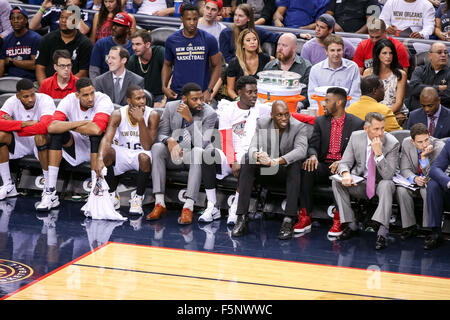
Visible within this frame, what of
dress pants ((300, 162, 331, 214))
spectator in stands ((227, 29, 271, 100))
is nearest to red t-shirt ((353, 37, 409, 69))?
spectator in stands ((227, 29, 271, 100))

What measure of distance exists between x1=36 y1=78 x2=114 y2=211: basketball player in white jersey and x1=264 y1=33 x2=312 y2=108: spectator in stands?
190 centimetres

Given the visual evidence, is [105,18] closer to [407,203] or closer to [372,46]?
[372,46]

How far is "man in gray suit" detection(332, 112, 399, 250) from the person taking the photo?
670 cm

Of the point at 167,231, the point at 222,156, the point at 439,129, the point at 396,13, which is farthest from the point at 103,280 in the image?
the point at 396,13

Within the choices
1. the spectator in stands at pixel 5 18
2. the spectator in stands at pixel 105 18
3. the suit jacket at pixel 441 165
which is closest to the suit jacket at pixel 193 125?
the spectator in stands at pixel 105 18

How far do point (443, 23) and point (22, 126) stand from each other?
5188 millimetres

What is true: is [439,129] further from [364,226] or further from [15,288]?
[15,288]

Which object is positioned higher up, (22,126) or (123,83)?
(123,83)

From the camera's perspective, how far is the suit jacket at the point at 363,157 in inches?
267

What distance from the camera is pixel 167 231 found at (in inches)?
277

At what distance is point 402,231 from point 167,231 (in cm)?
218

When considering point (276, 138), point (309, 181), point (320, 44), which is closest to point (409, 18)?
point (320, 44)

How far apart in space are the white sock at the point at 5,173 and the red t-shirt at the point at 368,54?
4.00m

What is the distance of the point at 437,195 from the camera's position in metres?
6.58
